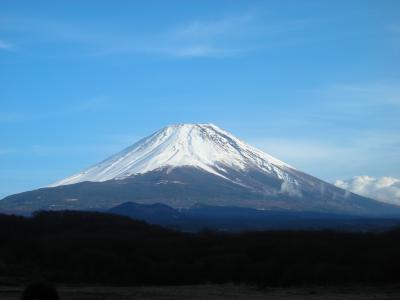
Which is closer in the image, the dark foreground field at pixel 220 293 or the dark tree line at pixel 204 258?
the dark foreground field at pixel 220 293

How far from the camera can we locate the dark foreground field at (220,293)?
1074 inches

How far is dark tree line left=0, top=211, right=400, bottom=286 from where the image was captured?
119 feet

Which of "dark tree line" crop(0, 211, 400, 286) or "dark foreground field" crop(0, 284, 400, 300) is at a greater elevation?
"dark tree line" crop(0, 211, 400, 286)

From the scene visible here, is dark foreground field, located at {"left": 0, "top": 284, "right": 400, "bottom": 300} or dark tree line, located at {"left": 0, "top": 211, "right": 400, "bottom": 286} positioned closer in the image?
dark foreground field, located at {"left": 0, "top": 284, "right": 400, "bottom": 300}

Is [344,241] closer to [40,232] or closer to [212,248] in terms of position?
[212,248]

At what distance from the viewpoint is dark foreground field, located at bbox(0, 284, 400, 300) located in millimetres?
27281

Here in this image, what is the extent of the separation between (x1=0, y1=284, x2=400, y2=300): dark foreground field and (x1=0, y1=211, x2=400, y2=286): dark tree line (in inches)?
134

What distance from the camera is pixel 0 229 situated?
53.2 m

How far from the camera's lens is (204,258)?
4088 centimetres

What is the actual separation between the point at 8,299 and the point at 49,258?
17.8 meters

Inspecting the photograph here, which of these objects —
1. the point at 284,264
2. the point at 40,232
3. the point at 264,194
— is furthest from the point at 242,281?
the point at 264,194

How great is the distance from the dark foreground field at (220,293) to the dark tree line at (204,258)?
3.39m

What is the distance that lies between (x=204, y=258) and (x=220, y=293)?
11.4 metres

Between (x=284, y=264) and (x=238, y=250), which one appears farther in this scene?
(x=238, y=250)
